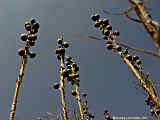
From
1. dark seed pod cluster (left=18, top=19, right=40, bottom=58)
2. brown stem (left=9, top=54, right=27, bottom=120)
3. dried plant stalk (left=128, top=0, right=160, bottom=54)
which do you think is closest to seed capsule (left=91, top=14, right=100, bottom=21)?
dark seed pod cluster (left=18, top=19, right=40, bottom=58)

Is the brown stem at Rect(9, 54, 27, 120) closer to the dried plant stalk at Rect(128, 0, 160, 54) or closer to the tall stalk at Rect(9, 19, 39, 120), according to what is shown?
the tall stalk at Rect(9, 19, 39, 120)

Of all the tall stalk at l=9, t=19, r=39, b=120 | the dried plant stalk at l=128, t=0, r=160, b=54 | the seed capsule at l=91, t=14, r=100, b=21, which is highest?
the seed capsule at l=91, t=14, r=100, b=21

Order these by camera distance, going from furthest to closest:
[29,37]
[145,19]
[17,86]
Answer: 1. [29,37]
2. [17,86]
3. [145,19]

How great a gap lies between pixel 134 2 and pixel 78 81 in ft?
10.5

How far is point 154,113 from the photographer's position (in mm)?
3598

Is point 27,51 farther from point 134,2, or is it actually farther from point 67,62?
point 134,2

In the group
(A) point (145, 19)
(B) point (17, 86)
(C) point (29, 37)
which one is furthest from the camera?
(C) point (29, 37)

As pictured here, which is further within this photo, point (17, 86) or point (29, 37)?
point (29, 37)

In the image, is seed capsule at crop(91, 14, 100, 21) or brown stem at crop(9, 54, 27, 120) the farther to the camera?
seed capsule at crop(91, 14, 100, 21)

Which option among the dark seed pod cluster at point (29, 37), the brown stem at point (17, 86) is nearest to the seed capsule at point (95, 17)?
the dark seed pod cluster at point (29, 37)

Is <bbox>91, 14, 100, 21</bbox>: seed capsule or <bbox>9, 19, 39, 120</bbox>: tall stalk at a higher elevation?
<bbox>91, 14, 100, 21</bbox>: seed capsule

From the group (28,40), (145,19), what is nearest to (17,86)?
(28,40)

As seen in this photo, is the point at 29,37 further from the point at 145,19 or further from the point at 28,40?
the point at 145,19

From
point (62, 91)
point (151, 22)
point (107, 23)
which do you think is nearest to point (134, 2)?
point (151, 22)
